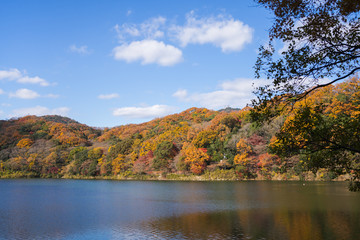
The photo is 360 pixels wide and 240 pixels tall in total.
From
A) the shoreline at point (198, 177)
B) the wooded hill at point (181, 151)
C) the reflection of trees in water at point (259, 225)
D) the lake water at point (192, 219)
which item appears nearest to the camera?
the reflection of trees in water at point (259, 225)

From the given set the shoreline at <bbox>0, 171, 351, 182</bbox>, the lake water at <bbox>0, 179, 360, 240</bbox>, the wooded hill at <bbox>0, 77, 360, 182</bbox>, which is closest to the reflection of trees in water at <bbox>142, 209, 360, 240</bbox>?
the lake water at <bbox>0, 179, 360, 240</bbox>

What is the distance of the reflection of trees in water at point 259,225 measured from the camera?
37.2ft

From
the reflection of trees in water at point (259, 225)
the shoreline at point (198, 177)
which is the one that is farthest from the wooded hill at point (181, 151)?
the reflection of trees in water at point (259, 225)

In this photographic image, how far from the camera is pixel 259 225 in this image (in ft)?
42.7

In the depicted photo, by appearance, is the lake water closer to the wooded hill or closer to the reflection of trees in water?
the reflection of trees in water

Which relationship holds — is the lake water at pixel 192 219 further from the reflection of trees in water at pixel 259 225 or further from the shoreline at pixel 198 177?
the shoreline at pixel 198 177

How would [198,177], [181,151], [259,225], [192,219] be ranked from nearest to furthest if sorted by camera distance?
[259,225], [192,219], [198,177], [181,151]

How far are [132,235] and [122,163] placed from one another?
133 feet

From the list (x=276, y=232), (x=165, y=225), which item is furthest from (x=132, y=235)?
(x=276, y=232)

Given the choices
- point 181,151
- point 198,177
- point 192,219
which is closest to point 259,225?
point 192,219

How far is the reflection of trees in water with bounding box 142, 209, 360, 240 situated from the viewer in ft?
37.2

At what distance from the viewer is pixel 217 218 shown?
1479cm

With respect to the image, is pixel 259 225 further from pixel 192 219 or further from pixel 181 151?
pixel 181 151

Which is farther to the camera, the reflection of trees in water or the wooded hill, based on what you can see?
the wooded hill
